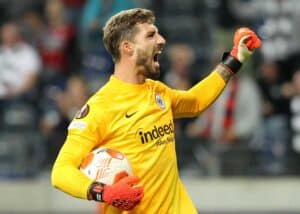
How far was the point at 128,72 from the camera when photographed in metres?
6.29

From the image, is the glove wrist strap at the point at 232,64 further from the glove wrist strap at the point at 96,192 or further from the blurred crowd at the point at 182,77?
the blurred crowd at the point at 182,77

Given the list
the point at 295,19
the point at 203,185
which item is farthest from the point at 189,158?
the point at 295,19

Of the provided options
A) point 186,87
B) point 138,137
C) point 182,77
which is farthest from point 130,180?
point 182,77

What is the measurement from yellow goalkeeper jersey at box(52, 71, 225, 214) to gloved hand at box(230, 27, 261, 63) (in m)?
0.67

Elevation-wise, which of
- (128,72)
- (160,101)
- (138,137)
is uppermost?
(128,72)

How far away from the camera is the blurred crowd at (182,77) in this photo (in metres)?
10.8

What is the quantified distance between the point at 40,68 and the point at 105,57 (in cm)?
72

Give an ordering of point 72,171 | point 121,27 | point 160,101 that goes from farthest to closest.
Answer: point 160,101
point 121,27
point 72,171

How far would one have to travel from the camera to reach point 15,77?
1163 centimetres

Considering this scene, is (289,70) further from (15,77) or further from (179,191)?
(179,191)

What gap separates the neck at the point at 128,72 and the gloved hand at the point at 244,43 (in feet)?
2.75

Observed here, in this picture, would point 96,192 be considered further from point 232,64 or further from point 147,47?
point 232,64

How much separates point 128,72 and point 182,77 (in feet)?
17.3

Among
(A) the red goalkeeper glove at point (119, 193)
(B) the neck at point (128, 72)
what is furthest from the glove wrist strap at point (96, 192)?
(B) the neck at point (128, 72)
